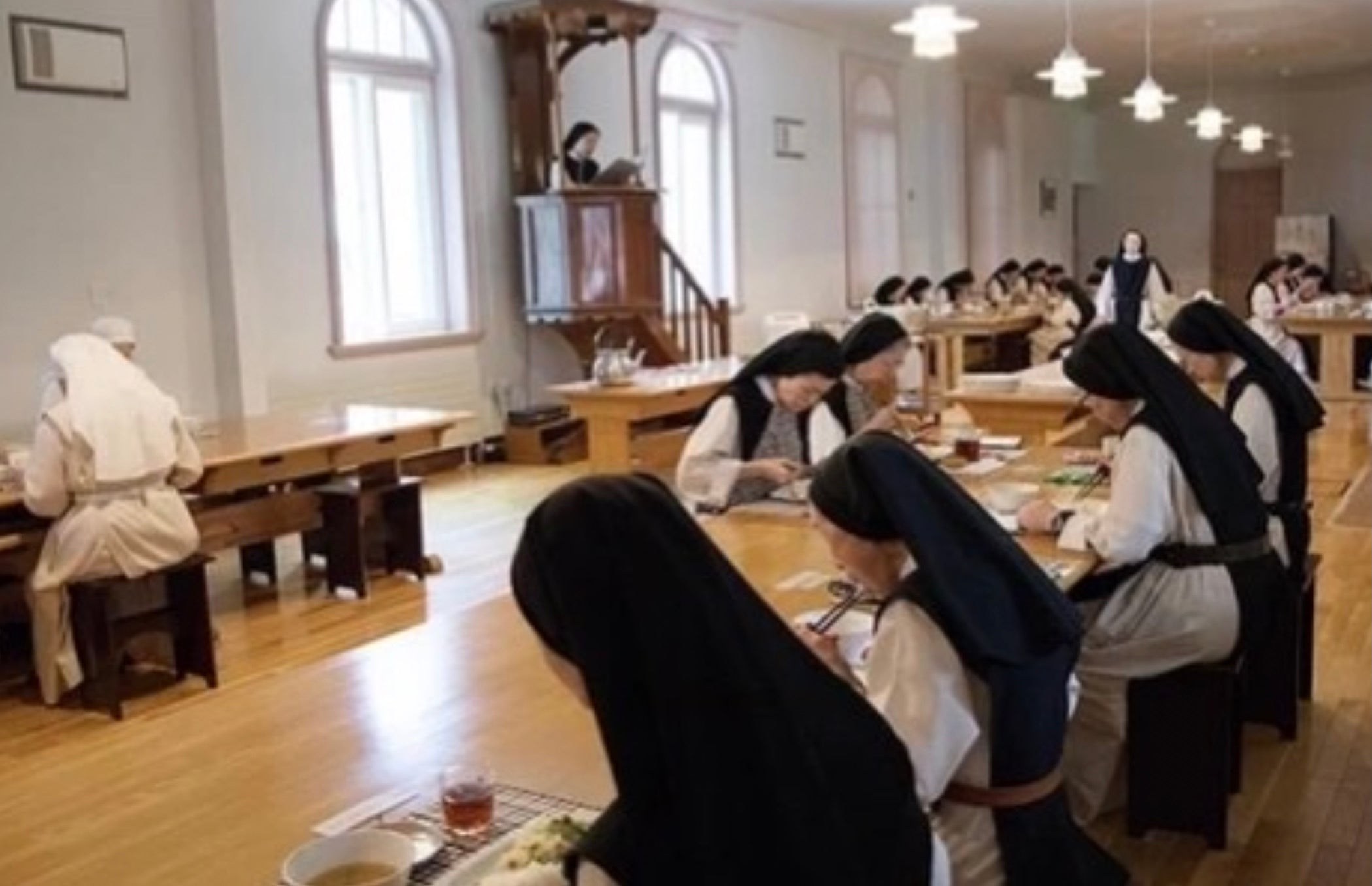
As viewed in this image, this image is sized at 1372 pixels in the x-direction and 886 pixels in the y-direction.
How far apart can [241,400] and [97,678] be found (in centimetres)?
311

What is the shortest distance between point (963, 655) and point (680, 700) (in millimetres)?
620

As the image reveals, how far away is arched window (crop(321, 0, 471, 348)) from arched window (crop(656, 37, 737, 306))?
7.10ft

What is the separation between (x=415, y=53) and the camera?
8.60m

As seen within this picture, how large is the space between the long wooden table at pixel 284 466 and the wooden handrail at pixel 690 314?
11.5ft

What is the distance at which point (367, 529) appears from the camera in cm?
597

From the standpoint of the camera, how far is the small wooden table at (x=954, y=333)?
1158cm

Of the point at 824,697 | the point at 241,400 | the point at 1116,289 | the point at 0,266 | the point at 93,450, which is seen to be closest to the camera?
the point at 824,697

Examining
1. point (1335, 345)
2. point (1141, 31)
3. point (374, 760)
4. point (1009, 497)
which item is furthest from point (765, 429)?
point (1141, 31)

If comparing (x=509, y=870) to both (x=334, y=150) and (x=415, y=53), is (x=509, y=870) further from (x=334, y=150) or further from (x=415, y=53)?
(x=415, y=53)

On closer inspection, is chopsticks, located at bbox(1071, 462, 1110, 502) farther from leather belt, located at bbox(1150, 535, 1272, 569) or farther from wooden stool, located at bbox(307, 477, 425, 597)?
wooden stool, located at bbox(307, 477, 425, 597)

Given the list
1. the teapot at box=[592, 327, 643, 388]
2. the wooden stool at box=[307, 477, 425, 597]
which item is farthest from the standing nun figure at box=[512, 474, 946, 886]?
the teapot at box=[592, 327, 643, 388]

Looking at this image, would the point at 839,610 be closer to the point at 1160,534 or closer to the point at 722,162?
the point at 1160,534

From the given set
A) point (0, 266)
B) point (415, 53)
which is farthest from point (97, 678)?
point (415, 53)

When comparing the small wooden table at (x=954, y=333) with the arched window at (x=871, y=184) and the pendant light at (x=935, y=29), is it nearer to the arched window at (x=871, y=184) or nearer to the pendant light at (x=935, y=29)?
the arched window at (x=871, y=184)
